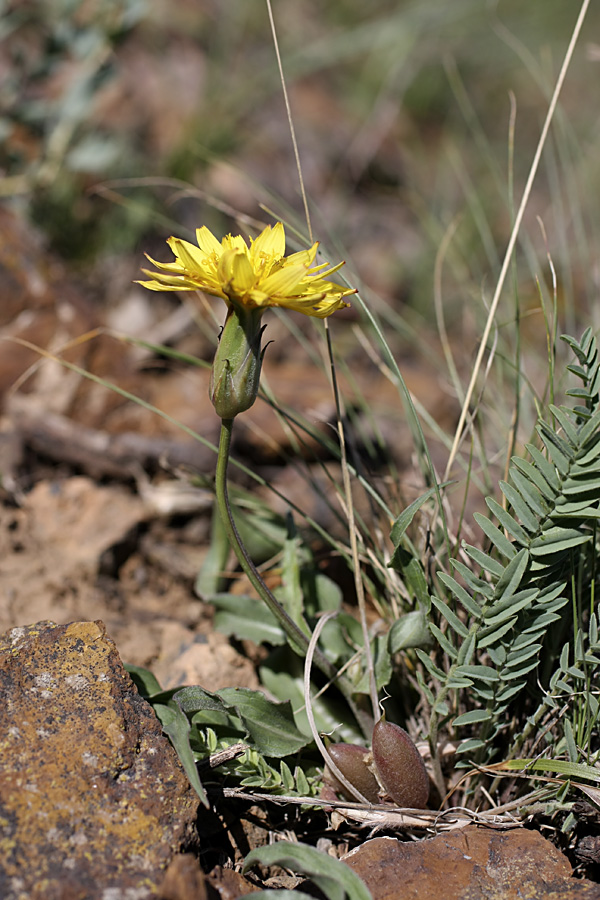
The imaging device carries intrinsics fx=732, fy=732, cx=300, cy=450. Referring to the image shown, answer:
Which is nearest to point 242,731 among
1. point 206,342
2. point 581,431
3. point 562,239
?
point 581,431

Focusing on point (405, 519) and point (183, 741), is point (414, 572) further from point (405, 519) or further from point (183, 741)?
point (183, 741)

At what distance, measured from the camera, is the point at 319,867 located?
1.08m

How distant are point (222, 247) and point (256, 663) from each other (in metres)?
0.97

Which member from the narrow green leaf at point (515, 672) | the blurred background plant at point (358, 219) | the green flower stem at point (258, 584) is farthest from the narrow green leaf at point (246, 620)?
the narrow green leaf at point (515, 672)

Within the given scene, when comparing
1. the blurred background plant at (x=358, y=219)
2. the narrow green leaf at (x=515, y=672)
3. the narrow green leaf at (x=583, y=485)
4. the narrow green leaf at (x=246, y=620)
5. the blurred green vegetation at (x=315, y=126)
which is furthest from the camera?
the blurred green vegetation at (x=315, y=126)

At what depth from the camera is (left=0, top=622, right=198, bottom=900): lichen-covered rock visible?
99 centimetres

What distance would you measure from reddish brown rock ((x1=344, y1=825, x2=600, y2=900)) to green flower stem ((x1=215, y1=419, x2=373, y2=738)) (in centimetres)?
27

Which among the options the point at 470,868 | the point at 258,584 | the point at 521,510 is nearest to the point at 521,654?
the point at 521,510

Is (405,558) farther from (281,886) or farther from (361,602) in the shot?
(281,886)

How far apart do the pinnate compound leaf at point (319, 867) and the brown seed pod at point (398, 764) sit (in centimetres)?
20

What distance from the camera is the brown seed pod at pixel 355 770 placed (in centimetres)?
130

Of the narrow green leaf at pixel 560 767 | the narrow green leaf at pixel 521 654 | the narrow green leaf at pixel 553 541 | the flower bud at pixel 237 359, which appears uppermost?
the flower bud at pixel 237 359

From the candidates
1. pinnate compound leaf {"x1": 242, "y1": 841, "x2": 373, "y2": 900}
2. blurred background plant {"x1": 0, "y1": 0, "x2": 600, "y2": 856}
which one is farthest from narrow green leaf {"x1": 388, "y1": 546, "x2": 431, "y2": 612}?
pinnate compound leaf {"x1": 242, "y1": 841, "x2": 373, "y2": 900}

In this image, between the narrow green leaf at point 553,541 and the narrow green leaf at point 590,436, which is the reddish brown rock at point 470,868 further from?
the narrow green leaf at point 590,436
